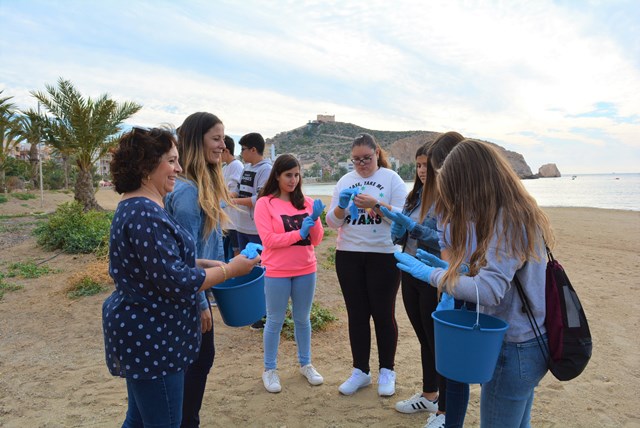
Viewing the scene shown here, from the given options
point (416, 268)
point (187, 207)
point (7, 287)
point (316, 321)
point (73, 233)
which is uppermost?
point (187, 207)

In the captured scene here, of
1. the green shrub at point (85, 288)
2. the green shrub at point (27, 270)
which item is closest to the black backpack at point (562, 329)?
the green shrub at point (85, 288)

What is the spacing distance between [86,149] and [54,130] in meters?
1.12

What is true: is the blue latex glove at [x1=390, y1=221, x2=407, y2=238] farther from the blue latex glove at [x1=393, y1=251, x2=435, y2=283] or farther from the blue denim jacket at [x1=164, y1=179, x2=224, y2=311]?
the blue denim jacket at [x1=164, y1=179, x2=224, y2=311]

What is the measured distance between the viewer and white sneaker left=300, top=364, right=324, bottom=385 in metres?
3.40

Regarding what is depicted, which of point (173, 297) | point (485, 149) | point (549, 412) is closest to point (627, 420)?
point (549, 412)

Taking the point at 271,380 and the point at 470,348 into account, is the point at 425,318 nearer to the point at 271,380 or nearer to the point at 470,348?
the point at 470,348

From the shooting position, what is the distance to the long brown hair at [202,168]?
228 cm

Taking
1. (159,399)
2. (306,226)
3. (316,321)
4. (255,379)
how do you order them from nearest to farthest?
(159,399) → (306,226) → (255,379) → (316,321)

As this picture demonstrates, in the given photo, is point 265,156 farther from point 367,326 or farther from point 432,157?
point 432,157

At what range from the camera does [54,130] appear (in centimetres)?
1373

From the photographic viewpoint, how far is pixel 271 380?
10.9 feet

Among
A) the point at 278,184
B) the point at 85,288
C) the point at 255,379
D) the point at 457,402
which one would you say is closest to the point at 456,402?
the point at 457,402

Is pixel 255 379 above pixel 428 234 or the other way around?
the other way around

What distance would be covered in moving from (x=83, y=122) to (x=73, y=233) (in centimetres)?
643
